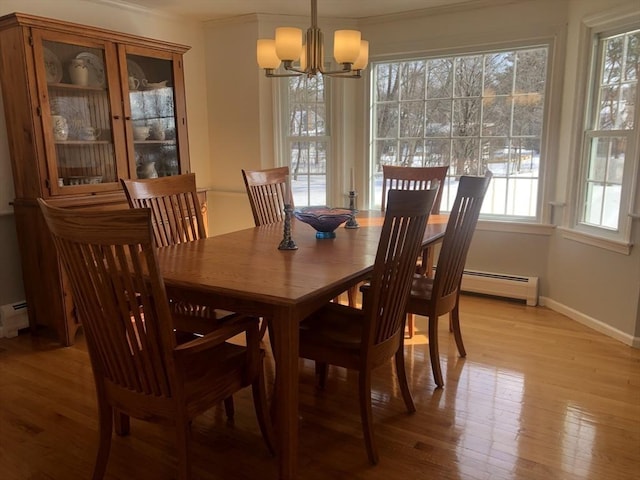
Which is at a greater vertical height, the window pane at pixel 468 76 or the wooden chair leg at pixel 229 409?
the window pane at pixel 468 76

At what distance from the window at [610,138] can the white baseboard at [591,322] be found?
0.59m

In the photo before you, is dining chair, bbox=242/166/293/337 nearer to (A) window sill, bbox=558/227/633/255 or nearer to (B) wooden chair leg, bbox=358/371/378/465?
(B) wooden chair leg, bbox=358/371/378/465

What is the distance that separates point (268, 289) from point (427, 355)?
64.6 inches

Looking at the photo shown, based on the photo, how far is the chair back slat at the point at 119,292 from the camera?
1392 mm

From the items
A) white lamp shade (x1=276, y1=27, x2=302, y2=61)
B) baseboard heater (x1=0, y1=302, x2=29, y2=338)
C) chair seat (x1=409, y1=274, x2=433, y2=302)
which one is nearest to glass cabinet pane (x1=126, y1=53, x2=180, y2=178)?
baseboard heater (x1=0, y1=302, x2=29, y2=338)

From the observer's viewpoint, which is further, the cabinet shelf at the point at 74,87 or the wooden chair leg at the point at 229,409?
the cabinet shelf at the point at 74,87

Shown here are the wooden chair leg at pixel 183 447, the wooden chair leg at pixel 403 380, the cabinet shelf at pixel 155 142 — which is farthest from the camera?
the cabinet shelf at pixel 155 142

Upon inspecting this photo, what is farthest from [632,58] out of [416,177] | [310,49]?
[310,49]

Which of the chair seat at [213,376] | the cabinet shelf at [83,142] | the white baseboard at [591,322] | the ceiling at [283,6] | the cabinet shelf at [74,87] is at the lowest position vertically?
the white baseboard at [591,322]

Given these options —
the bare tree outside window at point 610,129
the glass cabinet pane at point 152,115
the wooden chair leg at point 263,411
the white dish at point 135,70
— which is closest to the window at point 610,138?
the bare tree outside window at point 610,129

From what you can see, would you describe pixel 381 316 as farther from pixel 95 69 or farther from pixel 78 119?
pixel 95 69

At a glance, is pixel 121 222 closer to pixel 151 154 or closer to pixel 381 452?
pixel 381 452

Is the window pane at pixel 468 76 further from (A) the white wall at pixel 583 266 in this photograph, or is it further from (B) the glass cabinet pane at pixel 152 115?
(B) the glass cabinet pane at pixel 152 115

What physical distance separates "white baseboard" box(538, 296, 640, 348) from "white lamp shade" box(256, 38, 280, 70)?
2.71 meters
